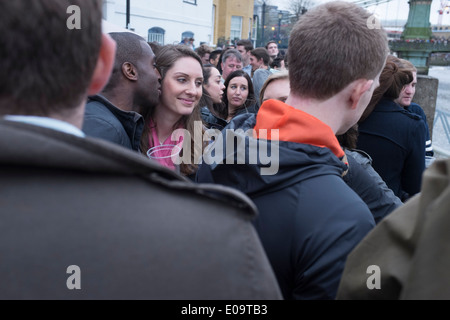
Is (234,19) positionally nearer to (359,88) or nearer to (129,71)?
(129,71)

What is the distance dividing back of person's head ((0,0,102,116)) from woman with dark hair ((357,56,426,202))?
263 centimetres

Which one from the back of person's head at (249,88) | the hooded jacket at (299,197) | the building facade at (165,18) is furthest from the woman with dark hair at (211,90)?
the building facade at (165,18)

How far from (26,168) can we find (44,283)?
219 mm

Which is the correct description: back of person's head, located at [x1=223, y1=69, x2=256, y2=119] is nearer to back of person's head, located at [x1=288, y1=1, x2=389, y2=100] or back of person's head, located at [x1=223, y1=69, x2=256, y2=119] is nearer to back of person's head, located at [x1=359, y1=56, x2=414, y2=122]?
back of person's head, located at [x1=359, y1=56, x2=414, y2=122]

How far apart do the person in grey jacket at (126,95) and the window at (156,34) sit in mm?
16970

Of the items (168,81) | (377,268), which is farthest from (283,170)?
(168,81)

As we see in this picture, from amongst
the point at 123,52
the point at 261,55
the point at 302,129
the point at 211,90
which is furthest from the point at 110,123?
the point at 261,55

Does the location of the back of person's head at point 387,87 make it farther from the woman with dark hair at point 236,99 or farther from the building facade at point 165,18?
the building facade at point 165,18

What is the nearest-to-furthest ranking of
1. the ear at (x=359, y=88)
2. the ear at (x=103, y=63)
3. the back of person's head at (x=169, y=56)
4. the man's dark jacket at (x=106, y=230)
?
the man's dark jacket at (x=106, y=230), the ear at (x=103, y=63), the ear at (x=359, y=88), the back of person's head at (x=169, y=56)

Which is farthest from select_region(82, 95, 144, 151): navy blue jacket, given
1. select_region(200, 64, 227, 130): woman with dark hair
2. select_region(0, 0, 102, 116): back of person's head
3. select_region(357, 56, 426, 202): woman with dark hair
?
select_region(200, 64, 227, 130): woman with dark hair

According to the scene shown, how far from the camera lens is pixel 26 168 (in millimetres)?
762

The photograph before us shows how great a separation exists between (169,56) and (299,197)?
2.24m

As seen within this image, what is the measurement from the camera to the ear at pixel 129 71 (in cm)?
274

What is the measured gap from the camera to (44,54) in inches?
30.8
